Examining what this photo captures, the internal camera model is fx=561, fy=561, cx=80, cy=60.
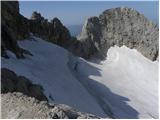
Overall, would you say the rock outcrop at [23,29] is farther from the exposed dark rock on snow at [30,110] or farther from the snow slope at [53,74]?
the exposed dark rock on snow at [30,110]

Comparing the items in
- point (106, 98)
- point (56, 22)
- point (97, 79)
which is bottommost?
point (106, 98)

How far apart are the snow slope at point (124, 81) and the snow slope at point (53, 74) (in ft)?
6.02

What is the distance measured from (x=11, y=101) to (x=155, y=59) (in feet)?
134

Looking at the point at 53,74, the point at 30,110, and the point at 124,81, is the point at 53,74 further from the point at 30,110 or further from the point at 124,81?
the point at 30,110

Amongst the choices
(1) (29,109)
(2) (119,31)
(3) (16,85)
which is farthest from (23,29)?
(1) (29,109)

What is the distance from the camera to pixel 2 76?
19234 mm

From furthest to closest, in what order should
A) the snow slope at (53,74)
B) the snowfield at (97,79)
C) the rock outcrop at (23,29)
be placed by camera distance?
1. the rock outcrop at (23,29)
2. the snowfield at (97,79)
3. the snow slope at (53,74)

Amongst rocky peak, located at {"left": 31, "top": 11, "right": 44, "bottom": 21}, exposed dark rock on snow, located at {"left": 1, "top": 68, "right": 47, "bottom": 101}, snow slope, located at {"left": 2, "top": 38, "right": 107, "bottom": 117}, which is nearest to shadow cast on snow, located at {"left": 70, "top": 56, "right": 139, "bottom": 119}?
snow slope, located at {"left": 2, "top": 38, "right": 107, "bottom": 117}

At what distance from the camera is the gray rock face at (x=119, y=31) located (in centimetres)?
5294

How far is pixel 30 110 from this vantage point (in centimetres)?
1052

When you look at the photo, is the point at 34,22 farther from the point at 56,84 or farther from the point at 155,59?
the point at 56,84

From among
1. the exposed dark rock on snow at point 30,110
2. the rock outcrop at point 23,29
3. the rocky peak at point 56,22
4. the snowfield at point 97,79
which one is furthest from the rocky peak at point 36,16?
the exposed dark rock on snow at point 30,110

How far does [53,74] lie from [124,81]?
11856mm

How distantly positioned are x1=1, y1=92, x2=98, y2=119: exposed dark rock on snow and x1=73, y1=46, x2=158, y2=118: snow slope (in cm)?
1950
